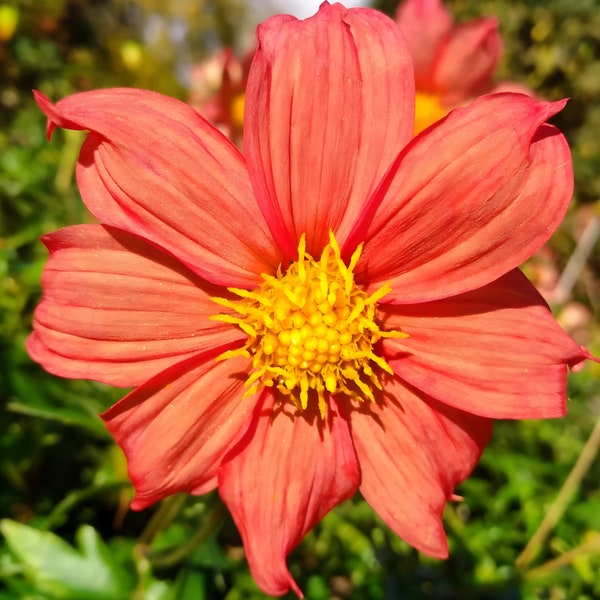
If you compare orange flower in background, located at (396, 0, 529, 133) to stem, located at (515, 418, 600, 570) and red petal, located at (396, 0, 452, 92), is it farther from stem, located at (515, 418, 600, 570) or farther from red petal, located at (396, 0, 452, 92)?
stem, located at (515, 418, 600, 570)

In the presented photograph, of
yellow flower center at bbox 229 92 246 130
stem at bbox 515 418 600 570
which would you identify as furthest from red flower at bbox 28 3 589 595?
yellow flower center at bbox 229 92 246 130

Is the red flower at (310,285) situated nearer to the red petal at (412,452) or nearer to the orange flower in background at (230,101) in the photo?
the red petal at (412,452)

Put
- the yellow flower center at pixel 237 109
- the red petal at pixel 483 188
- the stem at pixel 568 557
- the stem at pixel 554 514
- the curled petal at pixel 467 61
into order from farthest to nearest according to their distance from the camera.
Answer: the yellow flower center at pixel 237 109 → the curled petal at pixel 467 61 → the stem at pixel 554 514 → the stem at pixel 568 557 → the red petal at pixel 483 188

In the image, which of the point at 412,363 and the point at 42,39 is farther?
the point at 42,39

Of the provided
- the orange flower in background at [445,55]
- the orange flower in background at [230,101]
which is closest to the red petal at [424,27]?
the orange flower in background at [445,55]

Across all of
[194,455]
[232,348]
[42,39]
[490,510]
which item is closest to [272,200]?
Result: [232,348]

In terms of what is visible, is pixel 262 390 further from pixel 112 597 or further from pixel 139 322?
pixel 112 597

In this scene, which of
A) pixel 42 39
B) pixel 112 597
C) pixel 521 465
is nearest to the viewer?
pixel 112 597
